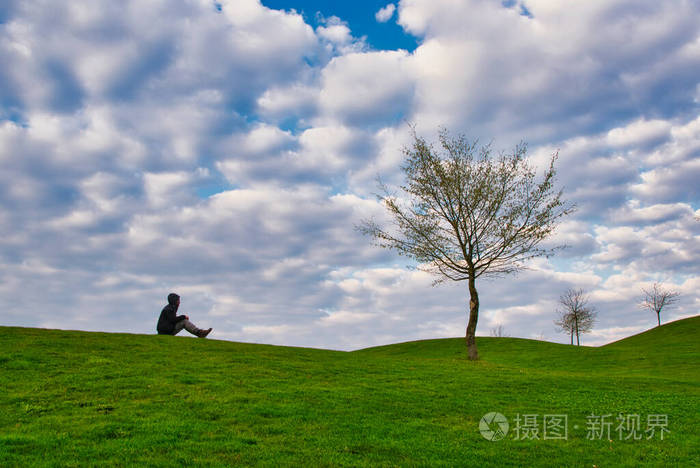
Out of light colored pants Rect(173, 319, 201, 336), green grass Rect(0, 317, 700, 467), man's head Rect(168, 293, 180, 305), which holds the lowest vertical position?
green grass Rect(0, 317, 700, 467)

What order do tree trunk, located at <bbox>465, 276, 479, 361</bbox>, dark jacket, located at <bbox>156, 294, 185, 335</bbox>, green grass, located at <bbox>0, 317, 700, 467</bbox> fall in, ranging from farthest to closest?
tree trunk, located at <bbox>465, 276, 479, 361</bbox> < dark jacket, located at <bbox>156, 294, 185, 335</bbox> < green grass, located at <bbox>0, 317, 700, 467</bbox>

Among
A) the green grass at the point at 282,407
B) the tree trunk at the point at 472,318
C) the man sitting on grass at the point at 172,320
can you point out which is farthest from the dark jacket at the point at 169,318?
the tree trunk at the point at 472,318

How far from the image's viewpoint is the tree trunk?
1549 inches

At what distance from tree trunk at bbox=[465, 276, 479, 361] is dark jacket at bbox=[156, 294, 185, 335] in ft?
73.2

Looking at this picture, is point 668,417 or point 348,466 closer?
point 348,466

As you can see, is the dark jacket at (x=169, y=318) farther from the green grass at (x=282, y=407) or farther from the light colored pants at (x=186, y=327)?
the green grass at (x=282, y=407)

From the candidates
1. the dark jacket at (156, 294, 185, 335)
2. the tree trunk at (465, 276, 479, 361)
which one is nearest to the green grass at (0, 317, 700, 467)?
the dark jacket at (156, 294, 185, 335)

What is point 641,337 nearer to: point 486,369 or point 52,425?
point 486,369

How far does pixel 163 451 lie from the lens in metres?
12.1

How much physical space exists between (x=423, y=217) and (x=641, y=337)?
57.2 m

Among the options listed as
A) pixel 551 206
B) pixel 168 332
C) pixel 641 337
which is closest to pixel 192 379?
pixel 168 332

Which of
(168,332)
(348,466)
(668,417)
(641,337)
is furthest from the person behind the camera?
(641,337)

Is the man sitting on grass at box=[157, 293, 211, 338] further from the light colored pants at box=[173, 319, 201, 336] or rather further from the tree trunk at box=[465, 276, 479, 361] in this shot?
the tree trunk at box=[465, 276, 479, 361]

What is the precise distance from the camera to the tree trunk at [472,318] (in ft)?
129
